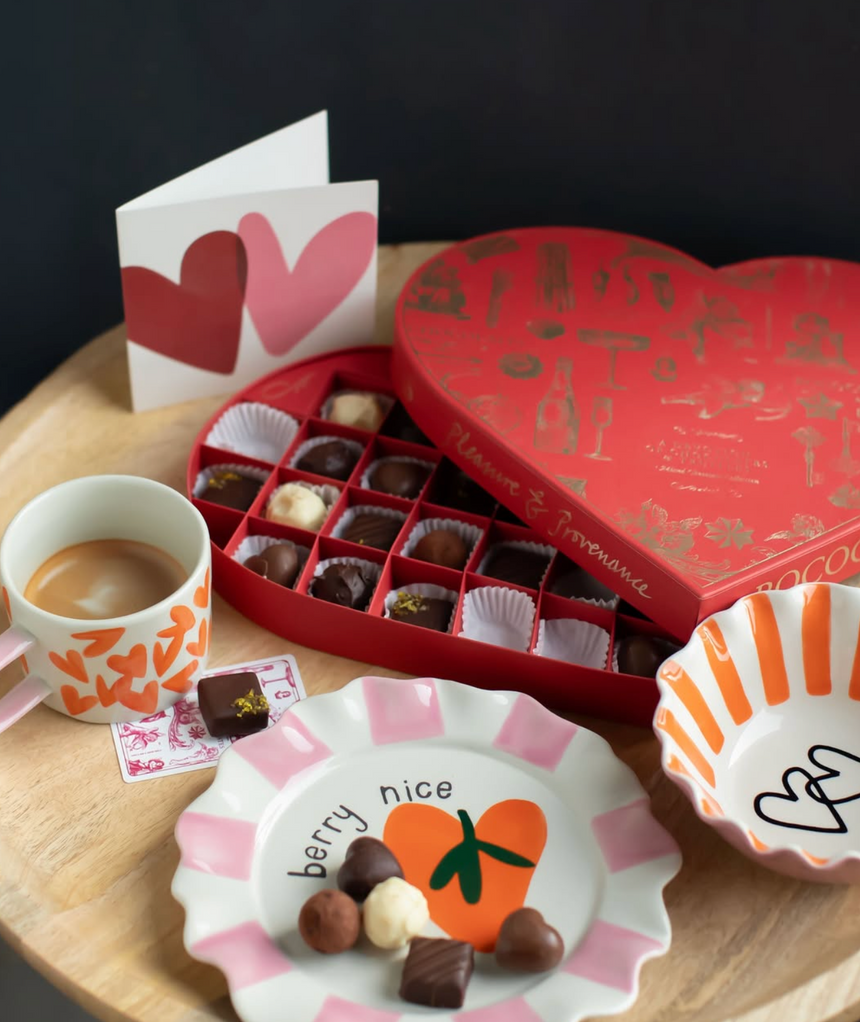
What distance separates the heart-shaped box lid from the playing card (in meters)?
0.29

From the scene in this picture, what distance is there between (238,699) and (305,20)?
0.99 m

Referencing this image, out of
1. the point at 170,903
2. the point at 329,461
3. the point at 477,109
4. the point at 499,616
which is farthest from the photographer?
the point at 477,109

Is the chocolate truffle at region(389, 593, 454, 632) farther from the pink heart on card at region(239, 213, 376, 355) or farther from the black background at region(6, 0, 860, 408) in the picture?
the black background at region(6, 0, 860, 408)

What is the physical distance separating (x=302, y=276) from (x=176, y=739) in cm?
57

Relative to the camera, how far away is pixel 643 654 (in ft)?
3.36

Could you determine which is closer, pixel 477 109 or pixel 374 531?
pixel 374 531

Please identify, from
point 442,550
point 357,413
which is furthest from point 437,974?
point 357,413

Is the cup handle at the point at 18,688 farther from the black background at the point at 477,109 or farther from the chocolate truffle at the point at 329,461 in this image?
the black background at the point at 477,109

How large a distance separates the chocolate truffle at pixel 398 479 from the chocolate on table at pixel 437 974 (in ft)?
1.68

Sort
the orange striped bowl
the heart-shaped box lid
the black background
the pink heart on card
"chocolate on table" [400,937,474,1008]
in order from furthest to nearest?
the black background, the pink heart on card, the heart-shaped box lid, the orange striped bowl, "chocolate on table" [400,937,474,1008]

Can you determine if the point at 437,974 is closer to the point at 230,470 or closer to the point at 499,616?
the point at 499,616

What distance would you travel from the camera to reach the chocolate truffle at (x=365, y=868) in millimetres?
845

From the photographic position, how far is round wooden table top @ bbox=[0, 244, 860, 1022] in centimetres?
84

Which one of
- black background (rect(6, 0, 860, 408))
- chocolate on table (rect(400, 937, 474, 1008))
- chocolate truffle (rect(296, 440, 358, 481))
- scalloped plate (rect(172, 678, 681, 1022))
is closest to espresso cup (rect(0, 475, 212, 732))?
scalloped plate (rect(172, 678, 681, 1022))
